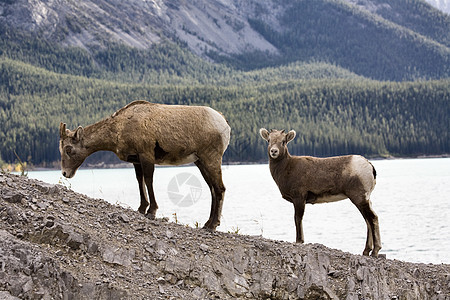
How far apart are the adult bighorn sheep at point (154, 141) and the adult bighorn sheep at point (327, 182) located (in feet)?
4.52

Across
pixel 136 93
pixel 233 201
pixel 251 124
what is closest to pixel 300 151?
pixel 251 124

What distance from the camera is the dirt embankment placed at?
918 cm

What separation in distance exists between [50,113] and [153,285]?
158 metres

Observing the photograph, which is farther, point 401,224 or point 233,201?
point 233,201

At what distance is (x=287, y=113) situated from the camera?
159625 mm

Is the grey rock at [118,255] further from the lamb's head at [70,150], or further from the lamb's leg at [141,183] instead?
the lamb's head at [70,150]

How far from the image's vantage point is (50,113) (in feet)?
532

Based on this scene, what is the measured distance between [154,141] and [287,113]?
148728 millimetres

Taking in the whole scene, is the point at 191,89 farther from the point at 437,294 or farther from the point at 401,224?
the point at 437,294

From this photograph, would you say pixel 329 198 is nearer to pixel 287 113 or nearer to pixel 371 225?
pixel 371 225

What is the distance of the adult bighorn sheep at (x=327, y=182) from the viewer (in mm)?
12953

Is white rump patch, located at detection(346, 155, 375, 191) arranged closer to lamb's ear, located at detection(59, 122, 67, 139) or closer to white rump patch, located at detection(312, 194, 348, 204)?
white rump patch, located at detection(312, 194, 348, 204)

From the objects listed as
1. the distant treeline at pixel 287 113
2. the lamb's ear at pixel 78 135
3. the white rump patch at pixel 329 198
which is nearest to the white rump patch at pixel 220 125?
the white rump patch at pixel 329 198

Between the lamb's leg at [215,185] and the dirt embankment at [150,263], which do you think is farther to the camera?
the lamb's leg at [215,185]
